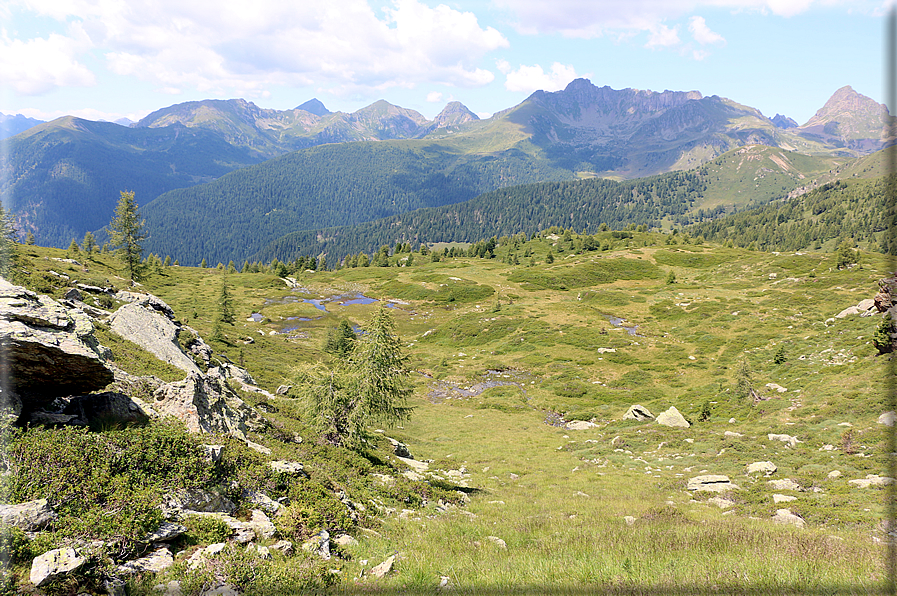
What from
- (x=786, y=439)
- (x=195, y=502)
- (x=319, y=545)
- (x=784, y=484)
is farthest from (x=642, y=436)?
(x=195, y=502)

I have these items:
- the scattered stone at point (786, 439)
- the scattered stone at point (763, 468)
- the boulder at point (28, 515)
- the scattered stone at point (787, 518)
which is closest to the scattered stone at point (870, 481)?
the scattered stone at point (763, 468)

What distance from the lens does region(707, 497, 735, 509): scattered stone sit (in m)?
15.6

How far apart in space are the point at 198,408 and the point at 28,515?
6855 millimetres

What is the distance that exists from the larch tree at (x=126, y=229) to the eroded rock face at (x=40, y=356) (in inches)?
2531

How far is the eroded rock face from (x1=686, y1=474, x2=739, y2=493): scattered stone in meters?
22.7

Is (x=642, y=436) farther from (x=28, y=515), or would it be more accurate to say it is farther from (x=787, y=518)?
(x=28, y=515)

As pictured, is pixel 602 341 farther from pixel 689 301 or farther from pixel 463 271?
A: pixel 463 271

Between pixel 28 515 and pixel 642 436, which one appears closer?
pixel 28 515

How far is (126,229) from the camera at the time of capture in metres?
63.5

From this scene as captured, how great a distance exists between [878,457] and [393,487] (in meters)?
20.3

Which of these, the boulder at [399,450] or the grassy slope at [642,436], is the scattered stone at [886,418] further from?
the boulder at [399,450]

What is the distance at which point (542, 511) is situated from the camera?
594 inches

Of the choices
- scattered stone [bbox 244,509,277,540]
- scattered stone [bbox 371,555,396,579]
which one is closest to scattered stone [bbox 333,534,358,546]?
scattered stone [bbox 244,509,277,540]

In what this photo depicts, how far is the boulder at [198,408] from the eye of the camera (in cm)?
1284
